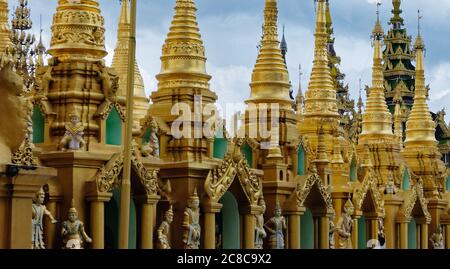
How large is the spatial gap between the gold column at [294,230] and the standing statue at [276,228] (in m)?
0.92

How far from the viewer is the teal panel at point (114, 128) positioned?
28.6 m

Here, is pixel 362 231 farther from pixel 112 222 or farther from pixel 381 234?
pixel 112 222

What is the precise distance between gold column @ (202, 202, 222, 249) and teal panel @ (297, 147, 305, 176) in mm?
5514

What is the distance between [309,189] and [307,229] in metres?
1.84

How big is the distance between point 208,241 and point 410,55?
44239 mm

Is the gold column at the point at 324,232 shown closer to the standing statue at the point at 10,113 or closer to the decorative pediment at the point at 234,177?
the decorative pediment at the point at 234,177

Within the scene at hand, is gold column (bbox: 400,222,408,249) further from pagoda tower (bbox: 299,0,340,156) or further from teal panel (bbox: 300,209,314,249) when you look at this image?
teal panel (bbox: 300,209,314,249)

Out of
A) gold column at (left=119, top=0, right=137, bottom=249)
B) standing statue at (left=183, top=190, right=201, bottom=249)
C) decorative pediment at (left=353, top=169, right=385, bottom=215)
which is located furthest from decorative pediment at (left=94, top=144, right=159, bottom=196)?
decorative pediment at (left=353, top=169, right=385, bottom=215)

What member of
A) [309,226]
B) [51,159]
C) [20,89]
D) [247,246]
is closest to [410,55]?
[309,226]

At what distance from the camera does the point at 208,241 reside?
101ft

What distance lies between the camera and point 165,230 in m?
→ 29.5

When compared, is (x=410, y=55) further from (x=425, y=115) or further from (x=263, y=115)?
(x=263, y=115)

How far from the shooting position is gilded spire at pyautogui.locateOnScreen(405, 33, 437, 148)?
47.4 metres
